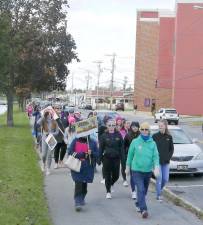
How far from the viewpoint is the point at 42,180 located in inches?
550

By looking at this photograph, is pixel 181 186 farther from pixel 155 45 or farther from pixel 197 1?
pixel 155 45

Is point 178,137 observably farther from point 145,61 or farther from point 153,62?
point 145,61

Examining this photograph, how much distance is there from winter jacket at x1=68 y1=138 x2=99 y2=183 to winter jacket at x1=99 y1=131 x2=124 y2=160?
0.62 meters

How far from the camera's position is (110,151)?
11516mm

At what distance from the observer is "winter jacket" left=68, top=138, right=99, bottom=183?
10.6 metres

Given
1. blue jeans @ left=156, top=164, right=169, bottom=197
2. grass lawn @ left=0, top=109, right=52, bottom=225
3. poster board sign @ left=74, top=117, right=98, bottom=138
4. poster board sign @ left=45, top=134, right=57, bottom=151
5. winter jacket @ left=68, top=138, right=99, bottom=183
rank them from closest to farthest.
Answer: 1. grass lawn @ left=0, top=109, right=52, bottom=225
2. winter jacket @ left=68, top=138, right=99, bottom=183
3. poster board sign @ left=74, top=117, right=98, bottom=138
4. blue jeans @ left=156, top=164, right=169, bottom=197
5. poster board sign @ left=45, top=134, right=57, bottom=151

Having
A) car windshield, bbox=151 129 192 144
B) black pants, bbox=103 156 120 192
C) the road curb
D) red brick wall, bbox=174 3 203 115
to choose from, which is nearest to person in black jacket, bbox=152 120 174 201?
the road curb

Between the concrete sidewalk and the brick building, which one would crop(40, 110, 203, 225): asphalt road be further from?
the brick building

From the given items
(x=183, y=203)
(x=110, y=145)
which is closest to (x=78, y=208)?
(x=110, y=145)

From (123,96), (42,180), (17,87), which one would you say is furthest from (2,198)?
(123,96)

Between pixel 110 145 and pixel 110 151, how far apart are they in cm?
13

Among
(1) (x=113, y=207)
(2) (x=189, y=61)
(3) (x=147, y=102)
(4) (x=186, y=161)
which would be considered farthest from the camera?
(3) (x=147, y=102)

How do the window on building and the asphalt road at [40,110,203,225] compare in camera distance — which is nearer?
the asphalt road at [40,110,203,225]

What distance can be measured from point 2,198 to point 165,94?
9143cm
